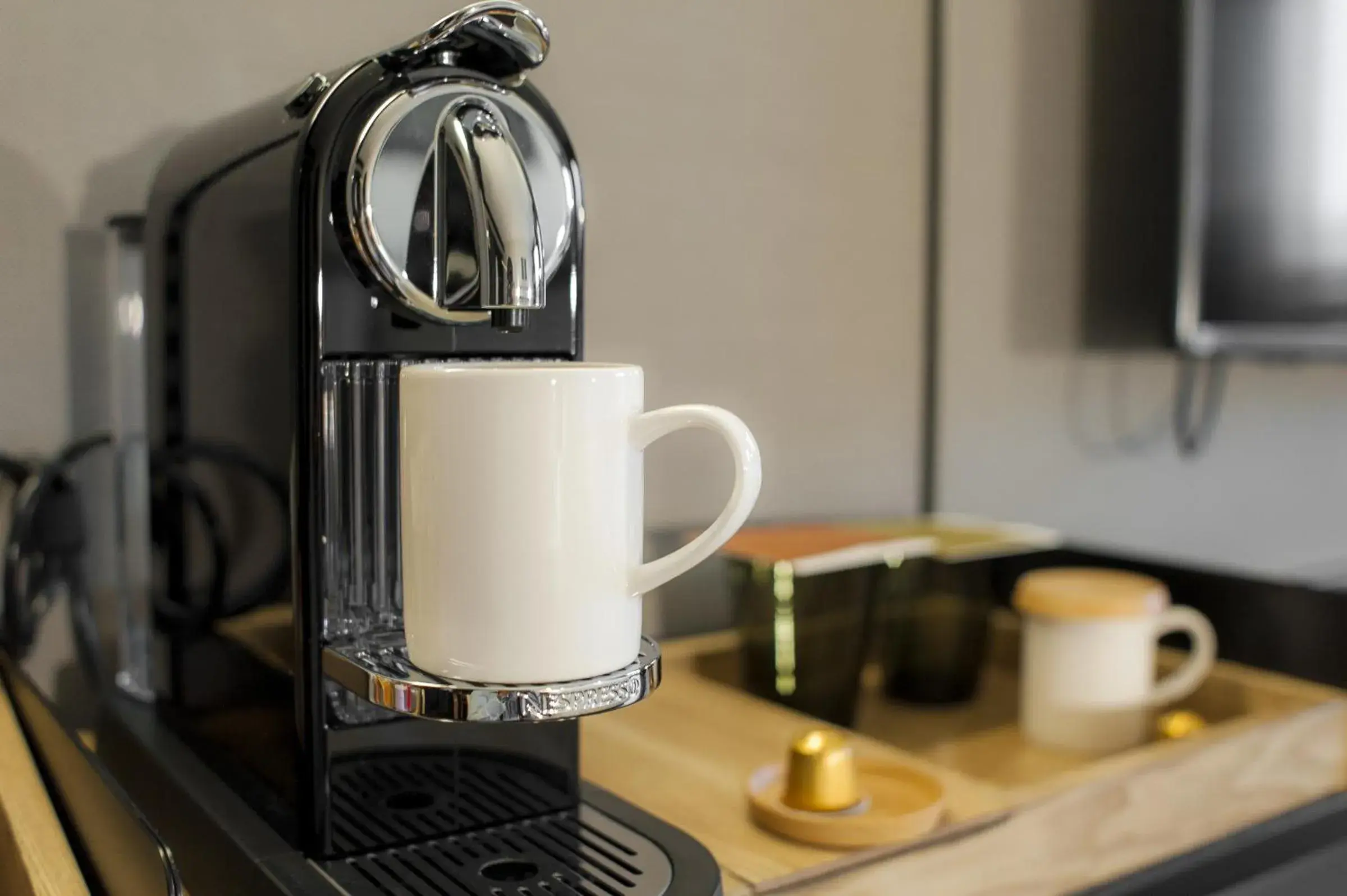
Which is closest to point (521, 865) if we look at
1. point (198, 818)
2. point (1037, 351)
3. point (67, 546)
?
point (198, 818)

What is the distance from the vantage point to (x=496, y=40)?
1.66 feet

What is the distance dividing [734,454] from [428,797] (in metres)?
0.23

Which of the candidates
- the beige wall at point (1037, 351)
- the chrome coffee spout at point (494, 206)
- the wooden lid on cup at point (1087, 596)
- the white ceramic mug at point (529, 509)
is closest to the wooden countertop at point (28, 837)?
the white ceramic mug at point (529, 509)

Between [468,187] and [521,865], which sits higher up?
[468,187]

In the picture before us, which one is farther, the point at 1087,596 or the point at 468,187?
→ the point at 1087,596

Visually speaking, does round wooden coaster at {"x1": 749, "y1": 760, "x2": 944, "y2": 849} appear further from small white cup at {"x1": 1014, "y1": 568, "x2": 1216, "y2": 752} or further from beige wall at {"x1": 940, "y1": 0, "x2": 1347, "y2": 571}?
beige wall at {"x1": 940, "y1": 0, "x2": 1347, "y2": 571}

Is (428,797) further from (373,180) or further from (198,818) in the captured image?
(373,180)

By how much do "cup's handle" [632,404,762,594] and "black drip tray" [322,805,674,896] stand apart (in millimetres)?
136

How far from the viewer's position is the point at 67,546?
29.2 inches

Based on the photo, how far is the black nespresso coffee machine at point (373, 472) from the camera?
0.49 meters

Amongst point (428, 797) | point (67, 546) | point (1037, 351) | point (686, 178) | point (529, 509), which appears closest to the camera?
point (529, 509)

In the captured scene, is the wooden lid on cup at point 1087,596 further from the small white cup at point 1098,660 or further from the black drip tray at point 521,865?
the black drip tray at point 521,865

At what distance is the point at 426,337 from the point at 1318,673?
0.74 m

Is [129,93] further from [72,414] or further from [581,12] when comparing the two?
[581,12]
